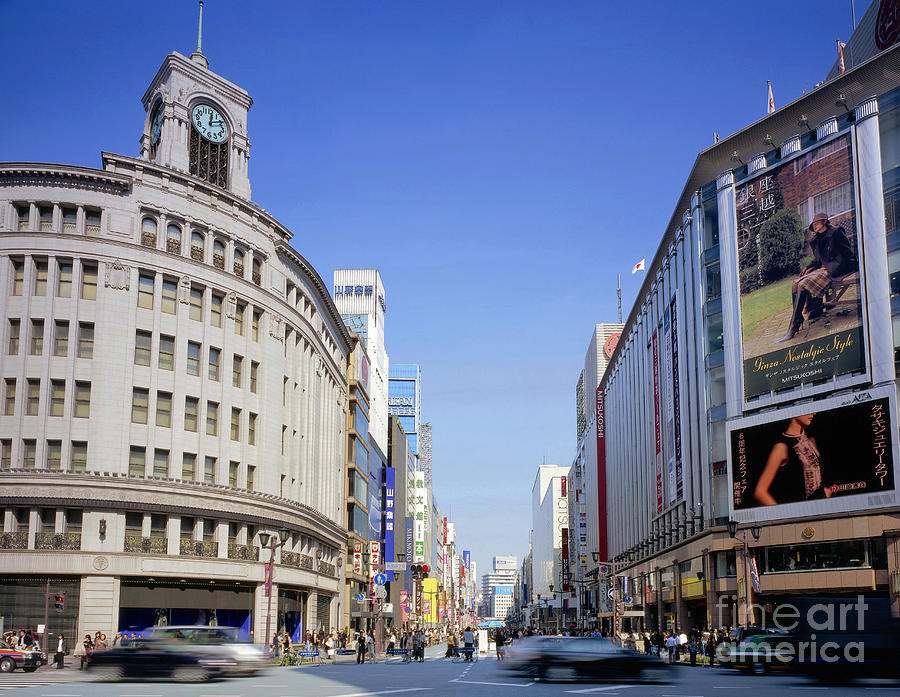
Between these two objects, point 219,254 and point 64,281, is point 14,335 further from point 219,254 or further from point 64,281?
point 219,254

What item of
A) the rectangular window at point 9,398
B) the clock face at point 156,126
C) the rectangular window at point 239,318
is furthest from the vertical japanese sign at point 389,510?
the rectangular window at point 9,398

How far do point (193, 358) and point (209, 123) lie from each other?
1714 cm

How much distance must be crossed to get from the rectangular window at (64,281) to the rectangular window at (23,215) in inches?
112

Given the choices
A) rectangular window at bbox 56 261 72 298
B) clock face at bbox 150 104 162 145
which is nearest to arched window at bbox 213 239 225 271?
clock face at bbox 150 104 162 145

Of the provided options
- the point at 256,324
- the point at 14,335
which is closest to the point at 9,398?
the point at 14,335

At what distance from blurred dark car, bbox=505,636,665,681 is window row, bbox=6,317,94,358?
33099 mm

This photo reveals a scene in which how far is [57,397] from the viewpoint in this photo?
164ft

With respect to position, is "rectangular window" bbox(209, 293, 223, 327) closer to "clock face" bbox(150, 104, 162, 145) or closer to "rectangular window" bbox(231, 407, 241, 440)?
"rectangular window" bbox(231, 407, 241, 440)

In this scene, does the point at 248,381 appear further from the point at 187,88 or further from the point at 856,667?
the point at 856,667

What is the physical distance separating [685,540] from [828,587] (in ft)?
55.0

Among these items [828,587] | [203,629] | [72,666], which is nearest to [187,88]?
[72,666]

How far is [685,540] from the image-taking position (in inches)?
2830

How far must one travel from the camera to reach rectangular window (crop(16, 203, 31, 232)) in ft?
168

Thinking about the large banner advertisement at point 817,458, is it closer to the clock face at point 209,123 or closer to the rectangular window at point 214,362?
the rectangular window at point 214,362
